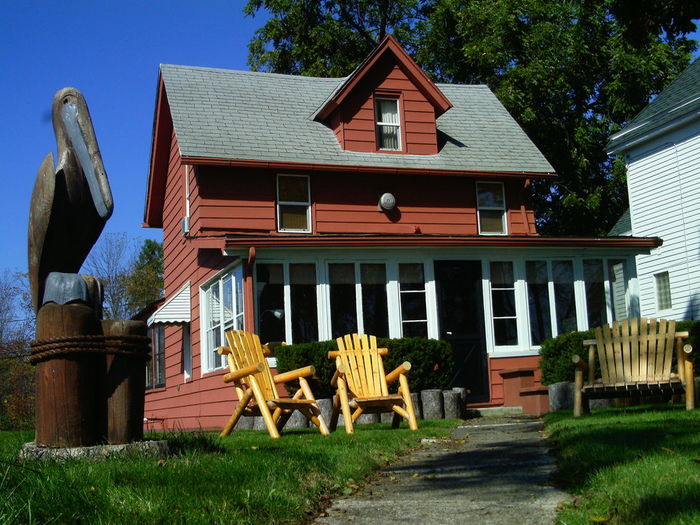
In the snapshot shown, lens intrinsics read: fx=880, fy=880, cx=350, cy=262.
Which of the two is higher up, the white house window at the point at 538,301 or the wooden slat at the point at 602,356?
the white house window at the point at 538,301

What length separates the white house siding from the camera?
2145 centimetres

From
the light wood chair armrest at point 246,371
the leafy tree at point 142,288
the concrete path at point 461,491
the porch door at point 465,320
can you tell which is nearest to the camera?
the concrete path at point 461,491

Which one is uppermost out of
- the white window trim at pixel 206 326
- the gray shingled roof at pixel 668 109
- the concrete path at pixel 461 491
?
the gray shingled roof at pixel 668 109

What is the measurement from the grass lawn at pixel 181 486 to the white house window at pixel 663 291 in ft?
59.6

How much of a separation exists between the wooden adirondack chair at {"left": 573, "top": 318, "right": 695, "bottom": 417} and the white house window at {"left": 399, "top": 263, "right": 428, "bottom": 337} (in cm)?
540

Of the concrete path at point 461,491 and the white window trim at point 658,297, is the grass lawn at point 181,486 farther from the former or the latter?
the white window trim at point 658,297

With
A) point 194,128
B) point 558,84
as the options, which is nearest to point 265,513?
point 194,128

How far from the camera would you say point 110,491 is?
4309 millimetres

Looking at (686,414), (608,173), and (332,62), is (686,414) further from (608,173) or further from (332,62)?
(332,62)

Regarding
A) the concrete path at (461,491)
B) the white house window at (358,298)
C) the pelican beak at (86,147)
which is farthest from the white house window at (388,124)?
the pelican beak at (86,147)

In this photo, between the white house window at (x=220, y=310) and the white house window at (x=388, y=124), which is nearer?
the white house window at (x=220, y=310)

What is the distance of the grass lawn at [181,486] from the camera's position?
156 inches

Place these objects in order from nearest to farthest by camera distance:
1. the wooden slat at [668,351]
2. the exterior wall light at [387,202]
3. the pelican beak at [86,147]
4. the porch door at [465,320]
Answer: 1. the pelican beak at [86,147]
2. the wooden slat at [668,351]
3. the porch door at [465,320]
4. the exterior wall light at [387,202]

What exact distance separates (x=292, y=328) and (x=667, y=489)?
35.8 feet
